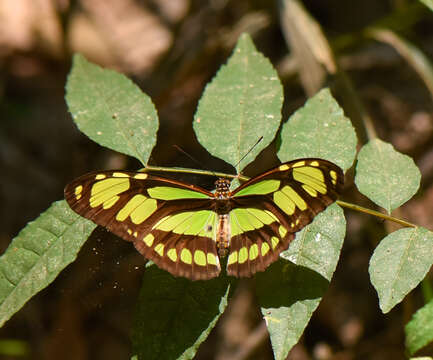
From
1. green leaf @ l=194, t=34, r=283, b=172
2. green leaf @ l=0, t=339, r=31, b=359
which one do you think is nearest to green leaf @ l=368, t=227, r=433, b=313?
green leaf @ l=194, t=34, r=283, b=172

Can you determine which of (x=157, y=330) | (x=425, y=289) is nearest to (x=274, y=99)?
(x=157, y=330)

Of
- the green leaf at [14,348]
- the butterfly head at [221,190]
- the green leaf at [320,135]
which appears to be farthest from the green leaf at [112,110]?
the green leaf at [14,348]

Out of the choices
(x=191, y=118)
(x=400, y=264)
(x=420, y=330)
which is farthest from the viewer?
(x=191, y=118)

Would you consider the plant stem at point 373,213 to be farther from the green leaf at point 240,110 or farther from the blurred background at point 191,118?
the blurred background at point 191,118

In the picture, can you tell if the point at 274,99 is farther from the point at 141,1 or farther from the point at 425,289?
the point at 141,1

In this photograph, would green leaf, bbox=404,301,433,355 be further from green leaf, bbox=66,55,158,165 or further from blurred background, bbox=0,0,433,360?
green leaf, bbox=66,55,158,165

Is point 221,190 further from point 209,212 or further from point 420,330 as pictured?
point 420,330

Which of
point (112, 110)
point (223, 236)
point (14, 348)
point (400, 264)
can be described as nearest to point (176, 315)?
point (223, 236)
